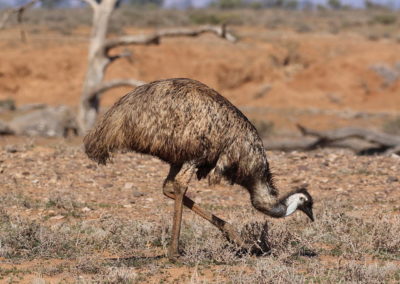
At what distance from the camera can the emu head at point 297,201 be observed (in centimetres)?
711

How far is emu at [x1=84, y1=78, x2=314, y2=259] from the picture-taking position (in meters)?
6.52

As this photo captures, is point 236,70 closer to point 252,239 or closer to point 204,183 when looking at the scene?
point 204,183

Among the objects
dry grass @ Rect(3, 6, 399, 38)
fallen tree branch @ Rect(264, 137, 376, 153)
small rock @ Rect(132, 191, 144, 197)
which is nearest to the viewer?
small rock @ Rect(132, 191, 144, 197)

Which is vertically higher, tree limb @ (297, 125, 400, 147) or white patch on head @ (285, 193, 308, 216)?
white patch on head @ (285, 193, 308, 216)

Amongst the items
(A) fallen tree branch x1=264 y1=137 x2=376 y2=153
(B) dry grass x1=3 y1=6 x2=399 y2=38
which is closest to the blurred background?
(B) dry grass x1=3 y1=6 x2=399 y2=38

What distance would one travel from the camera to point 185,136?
256 inches

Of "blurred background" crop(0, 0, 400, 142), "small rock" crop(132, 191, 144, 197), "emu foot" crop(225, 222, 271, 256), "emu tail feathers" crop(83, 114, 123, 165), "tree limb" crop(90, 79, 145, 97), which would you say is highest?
"emu tail feathers" crop(83, 114, 123, 165)

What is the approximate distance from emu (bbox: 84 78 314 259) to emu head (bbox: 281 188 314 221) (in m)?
0.10

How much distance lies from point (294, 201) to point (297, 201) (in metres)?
0.03

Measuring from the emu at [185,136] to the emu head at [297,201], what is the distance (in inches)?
4.1

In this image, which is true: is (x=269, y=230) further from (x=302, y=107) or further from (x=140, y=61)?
(x=140, y=61)

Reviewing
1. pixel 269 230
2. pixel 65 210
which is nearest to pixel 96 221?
pixel 65 210

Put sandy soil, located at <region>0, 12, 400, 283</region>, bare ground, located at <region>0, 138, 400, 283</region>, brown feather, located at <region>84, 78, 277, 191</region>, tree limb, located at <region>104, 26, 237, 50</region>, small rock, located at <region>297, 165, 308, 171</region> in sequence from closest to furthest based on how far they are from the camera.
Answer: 1. bare ground, located at <region>0, 138, 400, 283</region>
2. brown feather, located at <region>84, 78, 277, 191</region>
3. sandy soil, located at <region>0, 12, 400, 283</region>
4. small rock, located at <region>297, 165, 308, 171</region>
5. tree limb, located at <region>104, 26, 237, 50</region>

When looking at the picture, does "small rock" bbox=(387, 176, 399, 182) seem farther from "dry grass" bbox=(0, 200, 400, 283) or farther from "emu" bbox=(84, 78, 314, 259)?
"emu" bbox=(84, 78, 314, 259)
